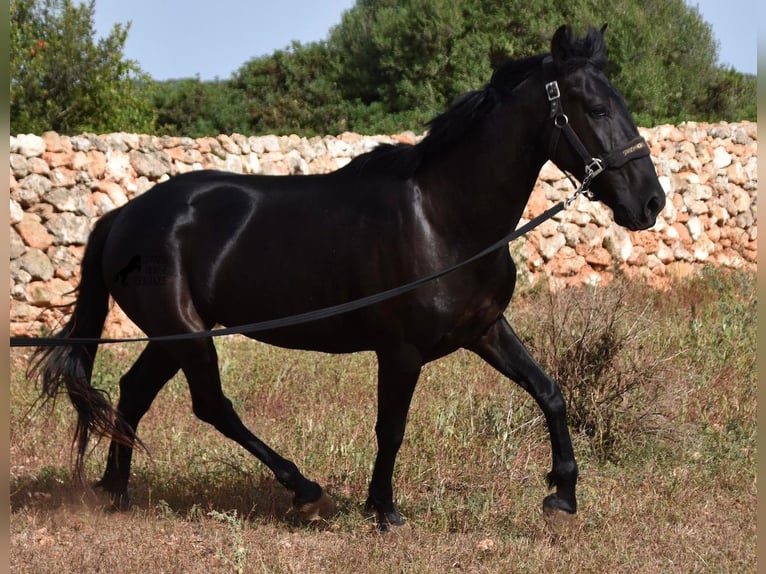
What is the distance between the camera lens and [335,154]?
10.8 m

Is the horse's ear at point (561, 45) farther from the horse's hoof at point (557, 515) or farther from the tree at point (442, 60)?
the tree at point (442, 60)

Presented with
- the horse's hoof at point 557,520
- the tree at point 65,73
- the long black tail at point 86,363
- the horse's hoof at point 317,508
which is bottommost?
the horse's hoof at point 317,508

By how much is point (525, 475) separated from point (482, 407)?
92 centimetres

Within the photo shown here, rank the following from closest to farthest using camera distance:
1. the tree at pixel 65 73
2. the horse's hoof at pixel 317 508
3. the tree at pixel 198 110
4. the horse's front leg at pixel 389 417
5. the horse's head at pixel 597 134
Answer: the horse's head at pixel 597 134 < the horse's front leg at pixel 389 417 < the horse's hoof at pixel 317 508 < the tree at pixel 65 73 < the tree at pixel 198 110

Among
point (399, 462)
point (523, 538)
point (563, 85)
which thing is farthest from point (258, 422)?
point (563, 85)

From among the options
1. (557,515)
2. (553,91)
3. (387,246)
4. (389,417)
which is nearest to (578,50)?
(553,91)

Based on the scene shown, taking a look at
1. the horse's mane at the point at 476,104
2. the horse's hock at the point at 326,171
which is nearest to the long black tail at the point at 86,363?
the horse's mane at the point at 476,104

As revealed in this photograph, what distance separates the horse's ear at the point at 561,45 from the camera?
4.27 meters

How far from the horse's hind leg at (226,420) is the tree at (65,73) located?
9.85 m

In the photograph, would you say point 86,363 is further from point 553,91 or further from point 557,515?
point 553,91

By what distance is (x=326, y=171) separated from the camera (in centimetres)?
1056

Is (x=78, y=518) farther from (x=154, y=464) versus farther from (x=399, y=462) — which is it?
(x=399, y=462)

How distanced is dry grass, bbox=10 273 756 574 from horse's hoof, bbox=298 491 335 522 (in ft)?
0.23

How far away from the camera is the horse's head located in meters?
4.16
